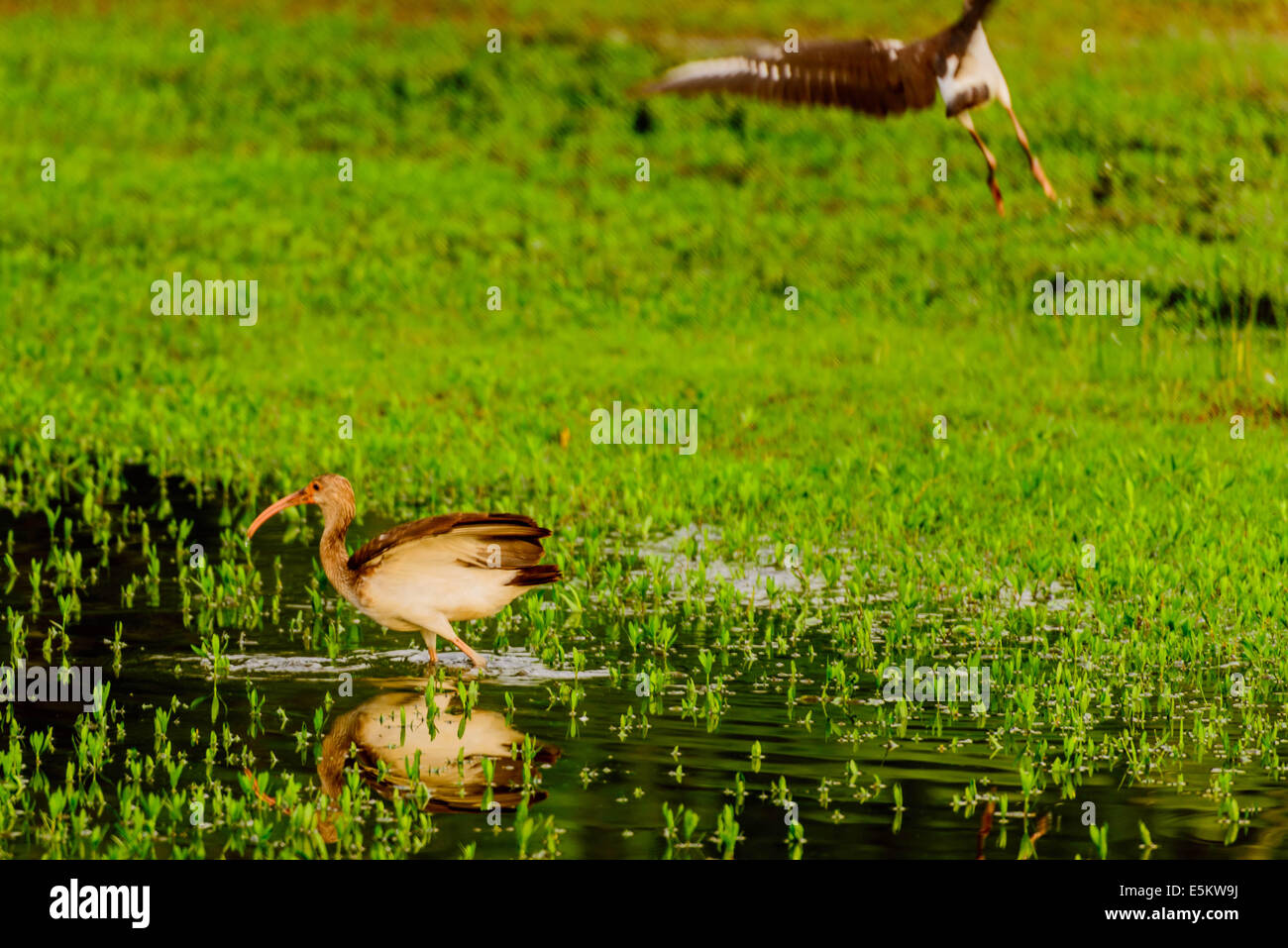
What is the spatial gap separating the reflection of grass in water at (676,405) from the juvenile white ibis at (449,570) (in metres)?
0.51

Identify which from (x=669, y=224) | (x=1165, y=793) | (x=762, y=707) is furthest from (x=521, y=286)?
(x=1165, y=793)

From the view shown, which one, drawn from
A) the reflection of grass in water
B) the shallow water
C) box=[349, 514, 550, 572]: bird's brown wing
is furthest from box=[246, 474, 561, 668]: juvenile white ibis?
the reflection of grass in water

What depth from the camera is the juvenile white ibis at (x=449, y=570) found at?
10141mm

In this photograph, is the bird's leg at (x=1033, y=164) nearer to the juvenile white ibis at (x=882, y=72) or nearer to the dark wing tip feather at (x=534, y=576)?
the juvenile white ibis at (x=882, y=72)

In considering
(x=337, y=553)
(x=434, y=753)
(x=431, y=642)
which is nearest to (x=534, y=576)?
(x=431, y=642)

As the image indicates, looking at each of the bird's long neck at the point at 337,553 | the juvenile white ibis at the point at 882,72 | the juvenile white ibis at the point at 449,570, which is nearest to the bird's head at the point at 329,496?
the bird's long neck at the point at 337,553

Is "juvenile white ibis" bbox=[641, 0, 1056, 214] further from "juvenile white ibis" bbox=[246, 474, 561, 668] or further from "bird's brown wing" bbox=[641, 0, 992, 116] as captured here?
"juvenile white ibis" bbox=[246, 474, 561, 668]

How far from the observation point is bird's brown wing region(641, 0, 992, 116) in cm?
1121

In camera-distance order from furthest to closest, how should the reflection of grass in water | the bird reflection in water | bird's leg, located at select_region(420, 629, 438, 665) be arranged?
bird's leg, located at select_region(420, 629, 438, 665)
the reflection of grass in water
the bird reflection in water

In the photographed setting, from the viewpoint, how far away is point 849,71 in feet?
38.5

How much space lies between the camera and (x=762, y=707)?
1003cm

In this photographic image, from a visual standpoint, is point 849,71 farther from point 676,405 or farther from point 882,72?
point 676,405

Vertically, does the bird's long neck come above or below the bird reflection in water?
above

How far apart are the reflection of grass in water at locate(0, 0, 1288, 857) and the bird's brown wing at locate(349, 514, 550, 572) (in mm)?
726
